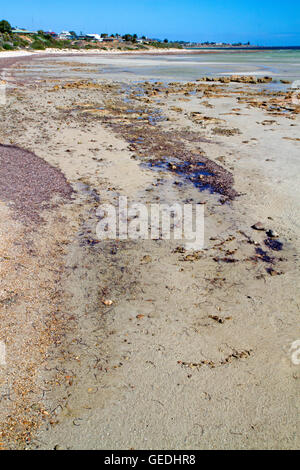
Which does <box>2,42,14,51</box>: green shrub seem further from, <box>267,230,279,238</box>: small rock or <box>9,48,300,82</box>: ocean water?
<box>267,230,279,238</box>: small rock

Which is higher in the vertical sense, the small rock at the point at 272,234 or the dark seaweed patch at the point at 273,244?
the small rock at the point at 272,234

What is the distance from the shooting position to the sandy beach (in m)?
3.13

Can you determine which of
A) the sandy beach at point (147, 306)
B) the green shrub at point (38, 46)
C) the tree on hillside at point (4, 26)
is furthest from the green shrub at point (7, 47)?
the sandy beach at point (147, 306)

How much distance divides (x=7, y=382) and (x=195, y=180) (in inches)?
247

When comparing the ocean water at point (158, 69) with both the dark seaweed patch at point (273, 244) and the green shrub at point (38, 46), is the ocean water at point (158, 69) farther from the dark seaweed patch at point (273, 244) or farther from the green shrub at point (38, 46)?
the dark seaweed patch at point (273, 244)

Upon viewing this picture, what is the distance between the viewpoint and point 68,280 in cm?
498

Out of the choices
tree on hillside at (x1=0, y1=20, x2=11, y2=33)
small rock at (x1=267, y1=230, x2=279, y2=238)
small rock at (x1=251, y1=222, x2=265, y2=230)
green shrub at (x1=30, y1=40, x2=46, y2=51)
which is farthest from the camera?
tree on hillside at (x1=0, y1=20, x2=11, y2=33)

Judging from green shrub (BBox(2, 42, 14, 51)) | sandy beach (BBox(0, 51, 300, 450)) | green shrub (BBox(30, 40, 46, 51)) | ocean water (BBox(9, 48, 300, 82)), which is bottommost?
sandy beach (BBox(0, 51, 300, 450))

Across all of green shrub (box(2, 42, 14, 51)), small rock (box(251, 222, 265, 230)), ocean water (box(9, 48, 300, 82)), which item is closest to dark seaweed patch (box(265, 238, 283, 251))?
small rock (box(251, 222, 265, 230))

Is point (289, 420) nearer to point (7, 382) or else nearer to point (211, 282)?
point (211, 282)

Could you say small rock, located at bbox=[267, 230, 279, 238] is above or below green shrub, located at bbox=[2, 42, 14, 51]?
below

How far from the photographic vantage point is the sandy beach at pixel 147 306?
10.3 feet

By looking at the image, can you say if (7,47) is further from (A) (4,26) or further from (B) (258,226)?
(B) (258,226)

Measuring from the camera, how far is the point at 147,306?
4531 millimetres
